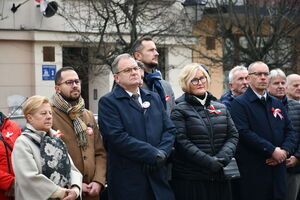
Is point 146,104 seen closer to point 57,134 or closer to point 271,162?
point 57,134

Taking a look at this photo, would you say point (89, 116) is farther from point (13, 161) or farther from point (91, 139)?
point (13, 161)

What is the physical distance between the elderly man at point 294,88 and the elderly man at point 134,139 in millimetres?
2991

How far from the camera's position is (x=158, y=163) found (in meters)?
5.96

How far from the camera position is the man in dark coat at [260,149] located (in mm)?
7289

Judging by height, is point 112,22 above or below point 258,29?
above

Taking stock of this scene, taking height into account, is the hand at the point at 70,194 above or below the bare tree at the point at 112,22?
below

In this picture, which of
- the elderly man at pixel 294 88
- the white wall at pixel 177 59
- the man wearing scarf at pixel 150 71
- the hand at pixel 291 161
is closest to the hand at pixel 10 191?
the man wearing scarf at pixel 150 71

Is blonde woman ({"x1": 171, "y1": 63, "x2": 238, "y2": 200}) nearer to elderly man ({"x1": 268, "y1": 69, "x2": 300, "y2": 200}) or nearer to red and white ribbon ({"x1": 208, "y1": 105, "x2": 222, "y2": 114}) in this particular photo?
red and white ribbon ({"x1": 208, "y1": 105, "x2": 222, "y2": 114})

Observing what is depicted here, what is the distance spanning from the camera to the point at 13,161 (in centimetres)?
580

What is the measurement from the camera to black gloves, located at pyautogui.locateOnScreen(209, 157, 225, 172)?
6227mm

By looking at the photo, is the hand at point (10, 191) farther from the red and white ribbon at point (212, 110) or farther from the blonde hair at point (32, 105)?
the red and white ribbon at point (212, 110)

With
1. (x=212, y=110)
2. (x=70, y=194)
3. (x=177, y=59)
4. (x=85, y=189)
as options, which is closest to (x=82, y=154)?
(x=85, y=189)

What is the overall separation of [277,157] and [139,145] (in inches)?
78.8

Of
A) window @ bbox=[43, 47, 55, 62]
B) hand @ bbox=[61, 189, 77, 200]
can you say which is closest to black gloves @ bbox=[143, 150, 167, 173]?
hand @ bbox=[61, 189, 77, 200]
